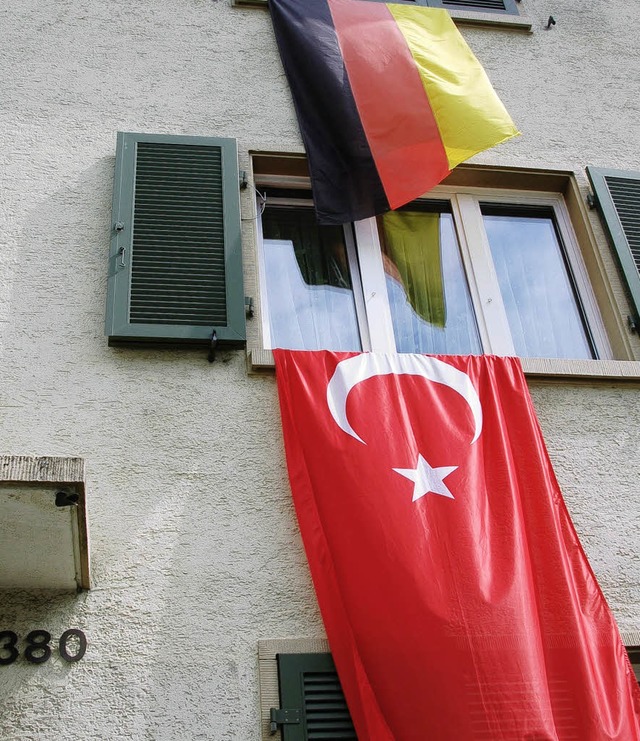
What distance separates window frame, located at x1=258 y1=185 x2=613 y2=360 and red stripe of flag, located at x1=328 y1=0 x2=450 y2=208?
1.16ft

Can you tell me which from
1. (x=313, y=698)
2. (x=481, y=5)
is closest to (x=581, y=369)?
(x=313, y=698)

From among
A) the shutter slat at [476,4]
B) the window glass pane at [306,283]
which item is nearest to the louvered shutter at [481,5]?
the shutter slat at [476,4]

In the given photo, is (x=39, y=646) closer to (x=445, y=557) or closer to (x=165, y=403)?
(x=165, y=403)

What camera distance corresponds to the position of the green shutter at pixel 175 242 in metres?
4.61

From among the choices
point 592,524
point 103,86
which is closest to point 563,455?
point 592,524

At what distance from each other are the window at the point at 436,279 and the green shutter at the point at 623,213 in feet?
0.86

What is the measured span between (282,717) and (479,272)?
2.80 m

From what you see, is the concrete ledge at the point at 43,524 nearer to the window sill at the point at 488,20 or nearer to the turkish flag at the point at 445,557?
the turkish flag at the point at 445,557

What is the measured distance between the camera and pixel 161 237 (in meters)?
4.95

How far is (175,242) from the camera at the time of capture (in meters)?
4.95

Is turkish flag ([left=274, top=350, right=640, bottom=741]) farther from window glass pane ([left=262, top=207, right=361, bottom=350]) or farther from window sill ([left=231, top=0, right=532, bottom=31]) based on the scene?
window sill ([left=231, top=0, right=532, bottom=31])

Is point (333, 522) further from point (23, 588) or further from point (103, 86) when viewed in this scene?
point (103, 86)

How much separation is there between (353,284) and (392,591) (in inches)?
82.4

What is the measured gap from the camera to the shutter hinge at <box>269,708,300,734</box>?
3.57 m
